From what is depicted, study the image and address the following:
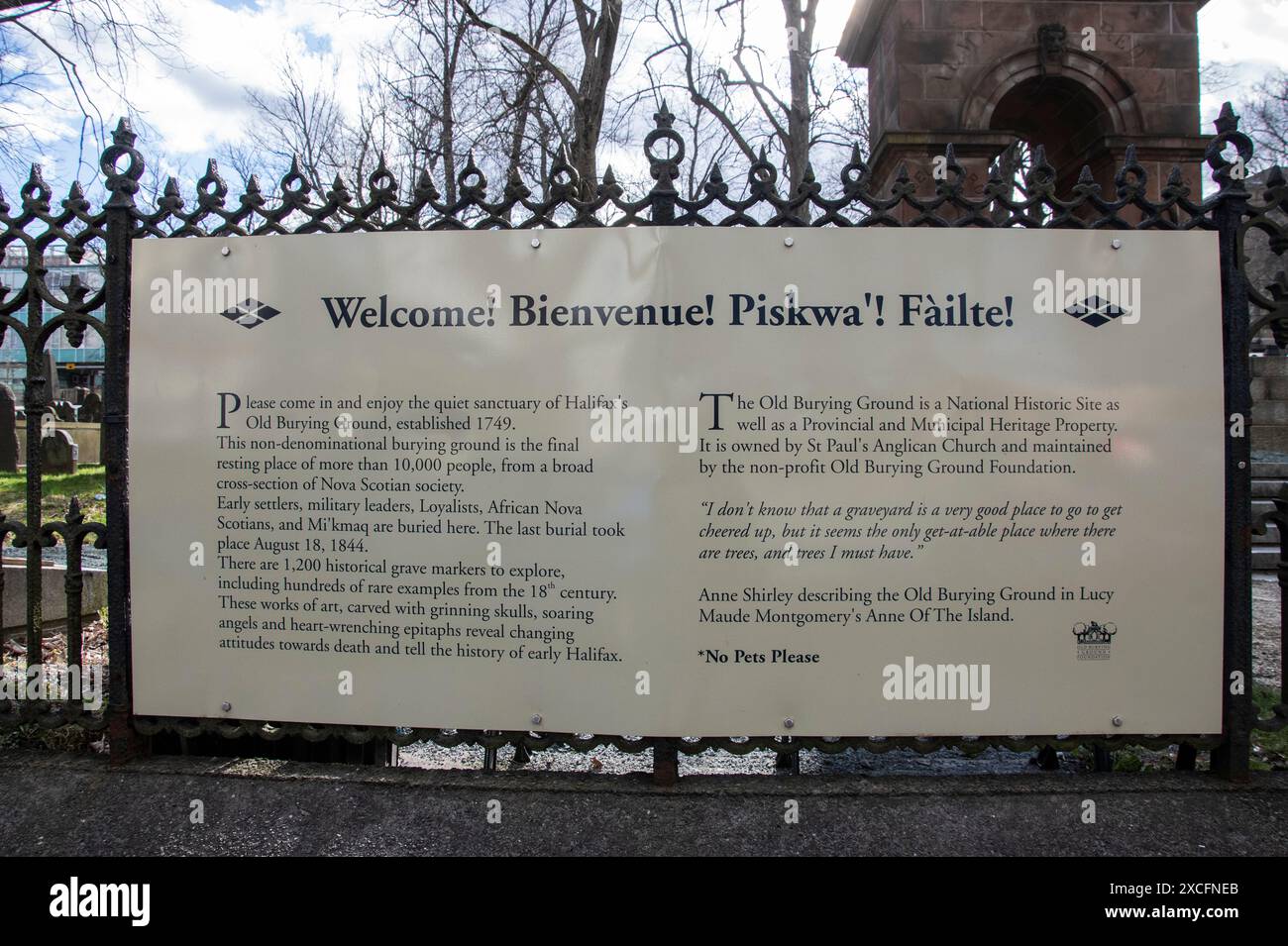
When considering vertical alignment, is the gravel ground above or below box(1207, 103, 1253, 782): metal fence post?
below

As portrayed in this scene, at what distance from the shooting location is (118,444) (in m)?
2.93

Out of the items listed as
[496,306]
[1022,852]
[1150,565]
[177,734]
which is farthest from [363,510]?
[1150,565]

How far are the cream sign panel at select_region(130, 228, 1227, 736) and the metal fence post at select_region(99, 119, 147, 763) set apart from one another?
0.92m

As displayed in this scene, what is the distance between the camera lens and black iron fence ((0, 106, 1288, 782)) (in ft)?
9.15

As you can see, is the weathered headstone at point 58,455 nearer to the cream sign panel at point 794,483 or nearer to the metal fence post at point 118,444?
the metal fence post at point 118,444

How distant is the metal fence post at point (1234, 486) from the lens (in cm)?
281

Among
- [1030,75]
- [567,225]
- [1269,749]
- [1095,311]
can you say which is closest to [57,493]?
[567,225]

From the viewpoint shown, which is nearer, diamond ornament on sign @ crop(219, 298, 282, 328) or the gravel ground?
diamond ornament on sign @ crop(219, 298, 282, 328)

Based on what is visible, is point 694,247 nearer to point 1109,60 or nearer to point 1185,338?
point 1185,338

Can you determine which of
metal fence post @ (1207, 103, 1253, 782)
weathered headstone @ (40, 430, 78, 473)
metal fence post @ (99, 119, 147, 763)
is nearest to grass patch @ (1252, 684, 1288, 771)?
metal fence post @ (1207, 103, 1253, 782)

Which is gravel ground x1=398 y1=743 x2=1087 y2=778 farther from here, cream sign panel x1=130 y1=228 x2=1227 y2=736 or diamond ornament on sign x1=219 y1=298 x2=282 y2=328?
diamond ornament on sign x1=219 y1=298 x2=282 y2=328

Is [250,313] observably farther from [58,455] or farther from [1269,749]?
[58,455]

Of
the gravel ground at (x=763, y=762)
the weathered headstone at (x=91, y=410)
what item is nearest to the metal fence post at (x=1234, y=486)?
the gravel ground at (x=763, y=762)

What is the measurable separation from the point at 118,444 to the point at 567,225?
205cm
